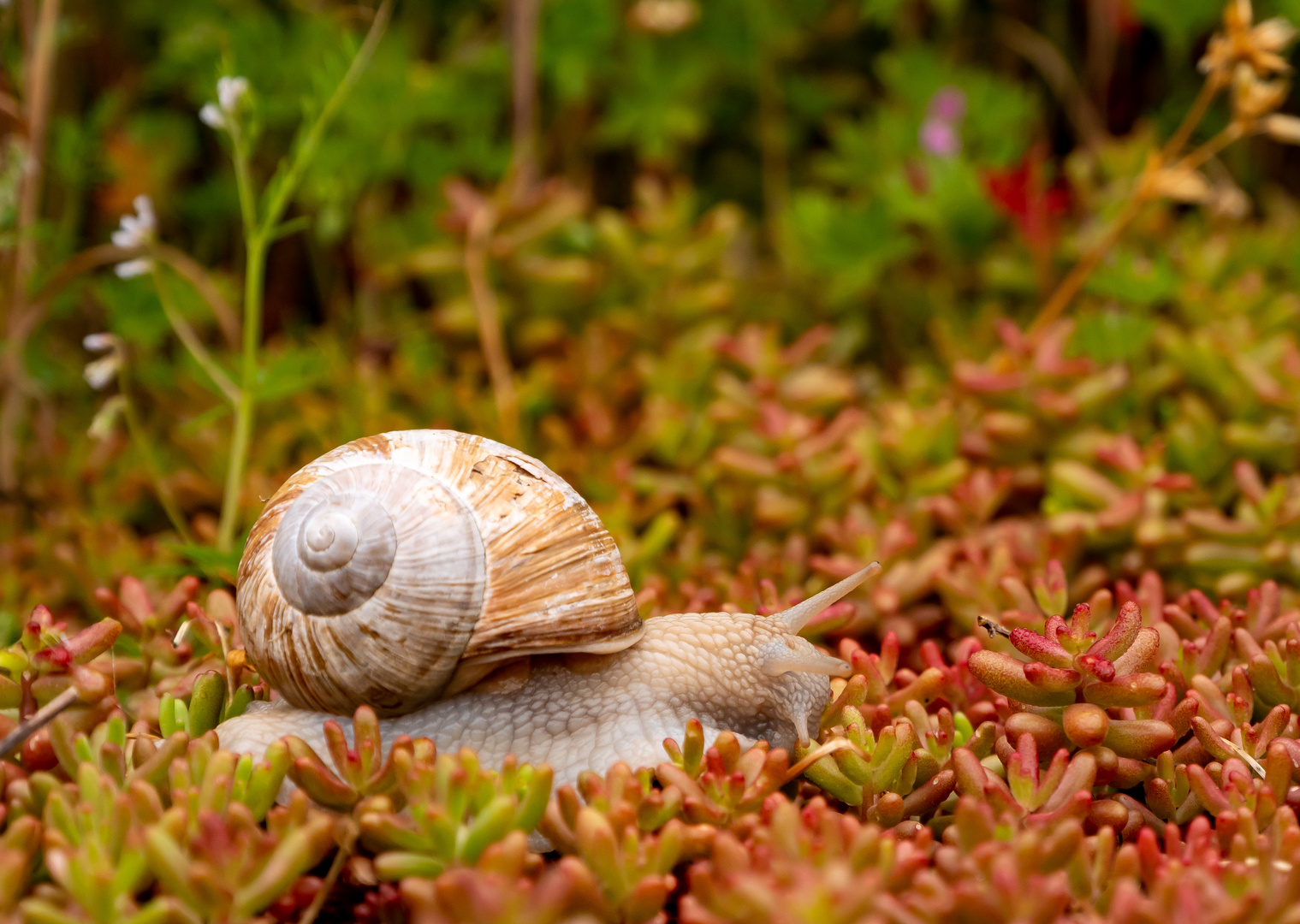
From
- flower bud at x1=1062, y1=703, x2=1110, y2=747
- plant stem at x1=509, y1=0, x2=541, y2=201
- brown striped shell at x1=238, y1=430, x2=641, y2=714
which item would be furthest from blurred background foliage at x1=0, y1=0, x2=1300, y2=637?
flower bud at x1=1062, y1=703, x2=1110, y2=747

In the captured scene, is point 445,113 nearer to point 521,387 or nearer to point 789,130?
point 521,387

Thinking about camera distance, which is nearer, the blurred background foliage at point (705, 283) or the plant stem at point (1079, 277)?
the blurred background foliage at point (705, 283)

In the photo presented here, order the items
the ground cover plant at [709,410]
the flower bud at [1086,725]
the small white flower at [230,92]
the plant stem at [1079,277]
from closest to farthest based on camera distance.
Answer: the ground cover plant at [709,410] → the flower bud at [1086,725] → the small white flower at [230,92] → the plant stem at [1079,277]

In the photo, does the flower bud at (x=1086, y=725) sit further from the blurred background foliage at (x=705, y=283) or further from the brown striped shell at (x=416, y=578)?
the brown striped shell at (x=416, y=578)

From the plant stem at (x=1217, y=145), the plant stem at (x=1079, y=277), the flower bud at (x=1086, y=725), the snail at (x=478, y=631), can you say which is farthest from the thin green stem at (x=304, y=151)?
the plant stem at (x=1217, y=145)

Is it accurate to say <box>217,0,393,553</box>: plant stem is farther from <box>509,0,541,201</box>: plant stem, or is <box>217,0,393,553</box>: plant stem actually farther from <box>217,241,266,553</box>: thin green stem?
<box>509,0,541,201</box>: plant stem

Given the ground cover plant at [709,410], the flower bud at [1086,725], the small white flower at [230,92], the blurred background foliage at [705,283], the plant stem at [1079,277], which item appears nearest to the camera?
the ground cover plant at [709,410]

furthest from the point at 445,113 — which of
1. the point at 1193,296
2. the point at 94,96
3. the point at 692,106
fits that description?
the point at 1193,296
